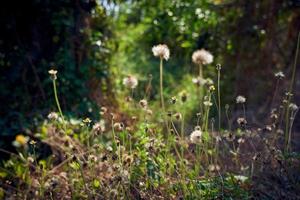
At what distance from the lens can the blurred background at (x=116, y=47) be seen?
4.87 m

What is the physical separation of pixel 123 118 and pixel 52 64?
40.7 inches

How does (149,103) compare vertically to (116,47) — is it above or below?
below

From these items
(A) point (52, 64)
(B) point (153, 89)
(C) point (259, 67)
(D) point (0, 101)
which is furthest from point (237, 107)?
(D) point (0, 101)

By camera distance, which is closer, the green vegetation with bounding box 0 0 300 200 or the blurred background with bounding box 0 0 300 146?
the green vegetation with bounding box 0 0 300 200

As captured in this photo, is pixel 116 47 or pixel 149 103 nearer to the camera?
pixel 149 103

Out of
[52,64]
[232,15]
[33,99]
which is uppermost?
[232,15]

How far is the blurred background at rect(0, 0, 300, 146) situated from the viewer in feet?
16.0

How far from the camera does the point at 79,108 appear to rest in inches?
185

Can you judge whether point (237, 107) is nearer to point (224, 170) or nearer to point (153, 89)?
point (153, 89)

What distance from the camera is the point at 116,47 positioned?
5.31 m

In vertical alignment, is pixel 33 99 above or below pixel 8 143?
above

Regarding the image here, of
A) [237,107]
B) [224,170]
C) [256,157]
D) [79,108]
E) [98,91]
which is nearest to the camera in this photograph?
[256,157]

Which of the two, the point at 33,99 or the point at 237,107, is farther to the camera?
the point at 237,107

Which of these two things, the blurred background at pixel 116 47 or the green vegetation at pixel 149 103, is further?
the blurred background at pixel 116 47
